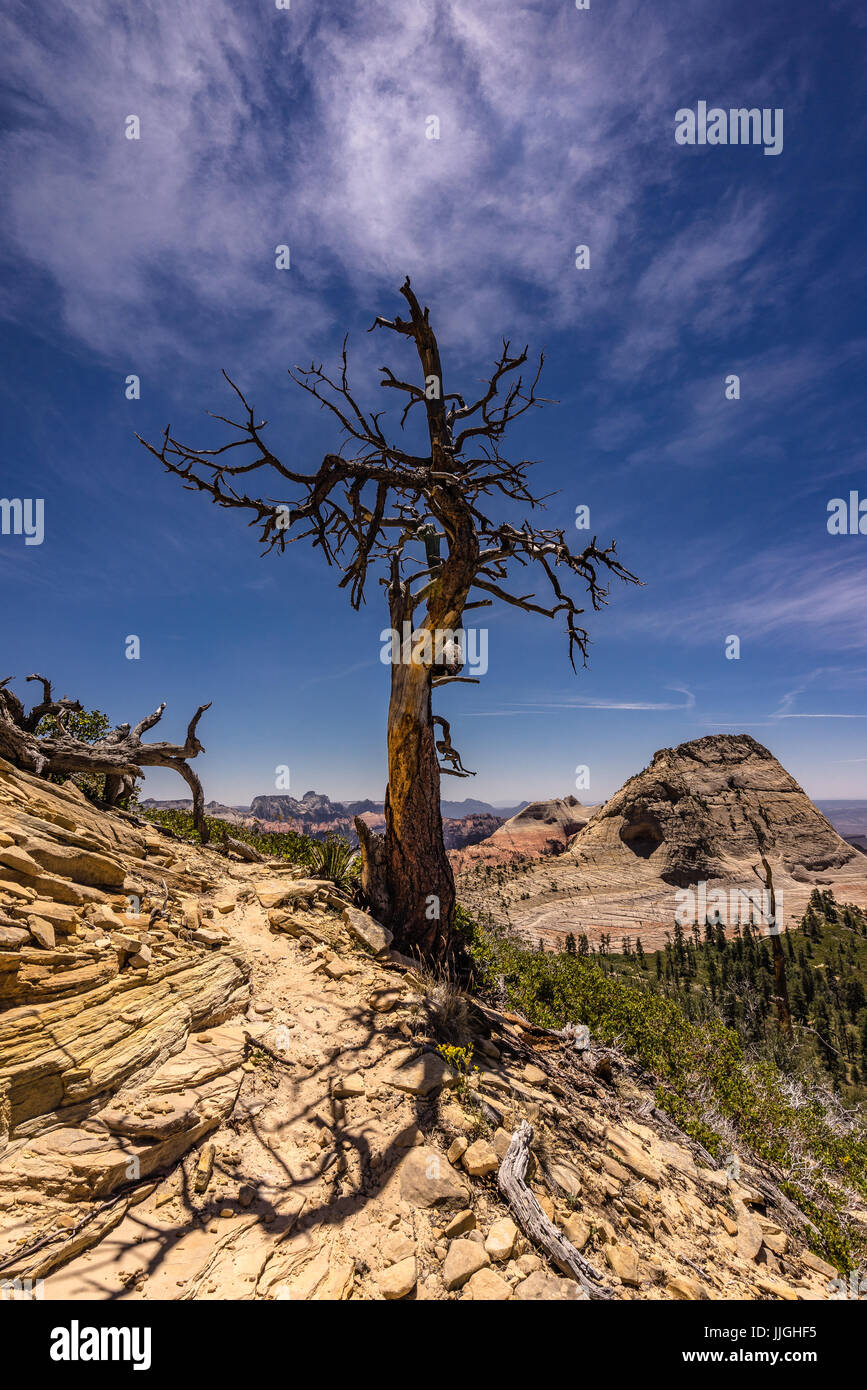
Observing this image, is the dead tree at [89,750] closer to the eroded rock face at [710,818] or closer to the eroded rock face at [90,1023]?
the eroded rock face at [90,1023]

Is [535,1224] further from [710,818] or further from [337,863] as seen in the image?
[710,818]

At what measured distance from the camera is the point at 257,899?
693cm

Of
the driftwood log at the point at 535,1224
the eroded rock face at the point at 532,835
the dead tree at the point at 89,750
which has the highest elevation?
the dead tree at the point at 89,750

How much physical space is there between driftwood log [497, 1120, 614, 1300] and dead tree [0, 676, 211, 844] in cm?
712

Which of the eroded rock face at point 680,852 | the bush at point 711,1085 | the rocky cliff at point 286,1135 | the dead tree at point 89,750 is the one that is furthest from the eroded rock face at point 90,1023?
the eroded rock face at point 680,852

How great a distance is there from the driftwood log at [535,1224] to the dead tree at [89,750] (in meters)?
7.12

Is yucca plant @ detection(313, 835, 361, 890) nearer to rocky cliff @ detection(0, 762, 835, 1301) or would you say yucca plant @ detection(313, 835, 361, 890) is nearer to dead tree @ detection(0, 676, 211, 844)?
rocky cliff @ detection(0, 762, 835, 1301)

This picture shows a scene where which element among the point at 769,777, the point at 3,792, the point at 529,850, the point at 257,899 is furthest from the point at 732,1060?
the point at 769,777

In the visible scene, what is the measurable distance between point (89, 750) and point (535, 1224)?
8439 mm

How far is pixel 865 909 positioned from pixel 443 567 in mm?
94112

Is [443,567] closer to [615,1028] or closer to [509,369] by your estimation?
[509,369]

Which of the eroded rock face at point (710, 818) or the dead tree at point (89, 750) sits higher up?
the dead tree at point (89, 750)

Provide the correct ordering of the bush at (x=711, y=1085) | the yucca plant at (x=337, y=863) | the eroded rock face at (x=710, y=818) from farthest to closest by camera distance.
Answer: the eroded rock face at (x=710, y=818)
the yucca plant at (x=337, y=863)
the bush at (x=711, y=1085)

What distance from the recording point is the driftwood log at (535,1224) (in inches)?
103
